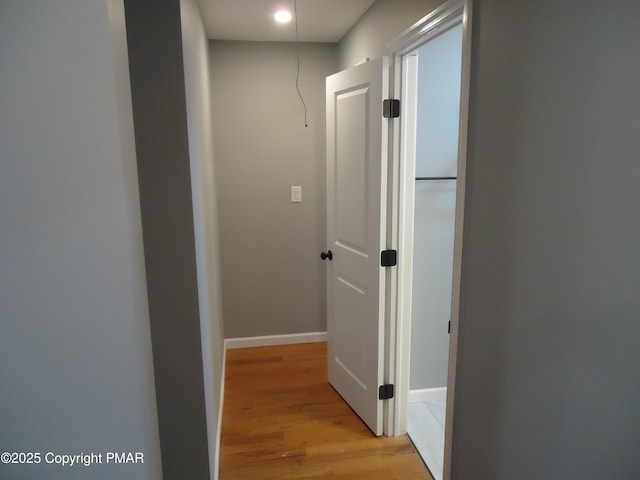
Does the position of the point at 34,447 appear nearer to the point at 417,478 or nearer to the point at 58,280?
the point at 58,280

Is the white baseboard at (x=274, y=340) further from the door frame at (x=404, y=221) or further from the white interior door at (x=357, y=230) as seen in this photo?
the door frame at (x=404, y=221)

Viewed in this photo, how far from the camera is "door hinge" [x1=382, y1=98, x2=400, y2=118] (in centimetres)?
209

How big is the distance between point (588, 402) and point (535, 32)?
3.09 feet

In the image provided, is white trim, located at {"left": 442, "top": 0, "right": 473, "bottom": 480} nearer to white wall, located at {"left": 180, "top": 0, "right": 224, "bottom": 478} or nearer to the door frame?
the door frame

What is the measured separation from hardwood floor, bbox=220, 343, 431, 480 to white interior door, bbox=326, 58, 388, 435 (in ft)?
0.47

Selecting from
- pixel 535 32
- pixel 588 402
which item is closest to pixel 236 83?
pixel 535 32

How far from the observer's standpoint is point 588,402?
990 mm

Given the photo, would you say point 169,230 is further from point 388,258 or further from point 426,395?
point 426,395

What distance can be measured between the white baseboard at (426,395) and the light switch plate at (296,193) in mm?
1700

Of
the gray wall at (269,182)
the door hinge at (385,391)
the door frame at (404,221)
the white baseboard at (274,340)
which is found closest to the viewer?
the door frame at (404,221)

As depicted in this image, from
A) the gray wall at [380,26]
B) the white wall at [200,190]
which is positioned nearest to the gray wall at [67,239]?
the white wall at [200,190]

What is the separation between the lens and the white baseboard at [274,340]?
3510mm

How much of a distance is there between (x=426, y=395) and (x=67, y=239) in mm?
2445

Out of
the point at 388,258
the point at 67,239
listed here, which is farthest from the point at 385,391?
the point at 67,239
